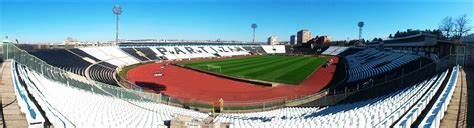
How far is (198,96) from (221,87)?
4759mm

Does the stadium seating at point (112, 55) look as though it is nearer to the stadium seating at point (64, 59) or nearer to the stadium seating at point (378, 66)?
the stadium seating at point (64, 59)

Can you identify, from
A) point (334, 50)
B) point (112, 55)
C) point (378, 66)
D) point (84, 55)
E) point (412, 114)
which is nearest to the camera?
point (412, 114)

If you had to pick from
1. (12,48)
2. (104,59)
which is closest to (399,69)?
(12,48)

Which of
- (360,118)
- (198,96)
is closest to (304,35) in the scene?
(198,96)

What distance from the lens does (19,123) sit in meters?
7.95

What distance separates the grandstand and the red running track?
89 mm

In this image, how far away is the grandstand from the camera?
923 centimetres

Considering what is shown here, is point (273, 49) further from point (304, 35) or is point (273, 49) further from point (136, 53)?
point (304, 35)

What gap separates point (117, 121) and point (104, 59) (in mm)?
44312

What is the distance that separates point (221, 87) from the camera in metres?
33.6

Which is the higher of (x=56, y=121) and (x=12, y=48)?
(x=12, y=48)

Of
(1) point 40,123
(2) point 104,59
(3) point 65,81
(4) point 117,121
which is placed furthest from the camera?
(2) point 104,59

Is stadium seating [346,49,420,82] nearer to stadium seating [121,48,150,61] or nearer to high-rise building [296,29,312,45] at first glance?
stadium seating [121,48,150,61]

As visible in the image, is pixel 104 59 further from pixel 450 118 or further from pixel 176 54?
pixel 450 118
